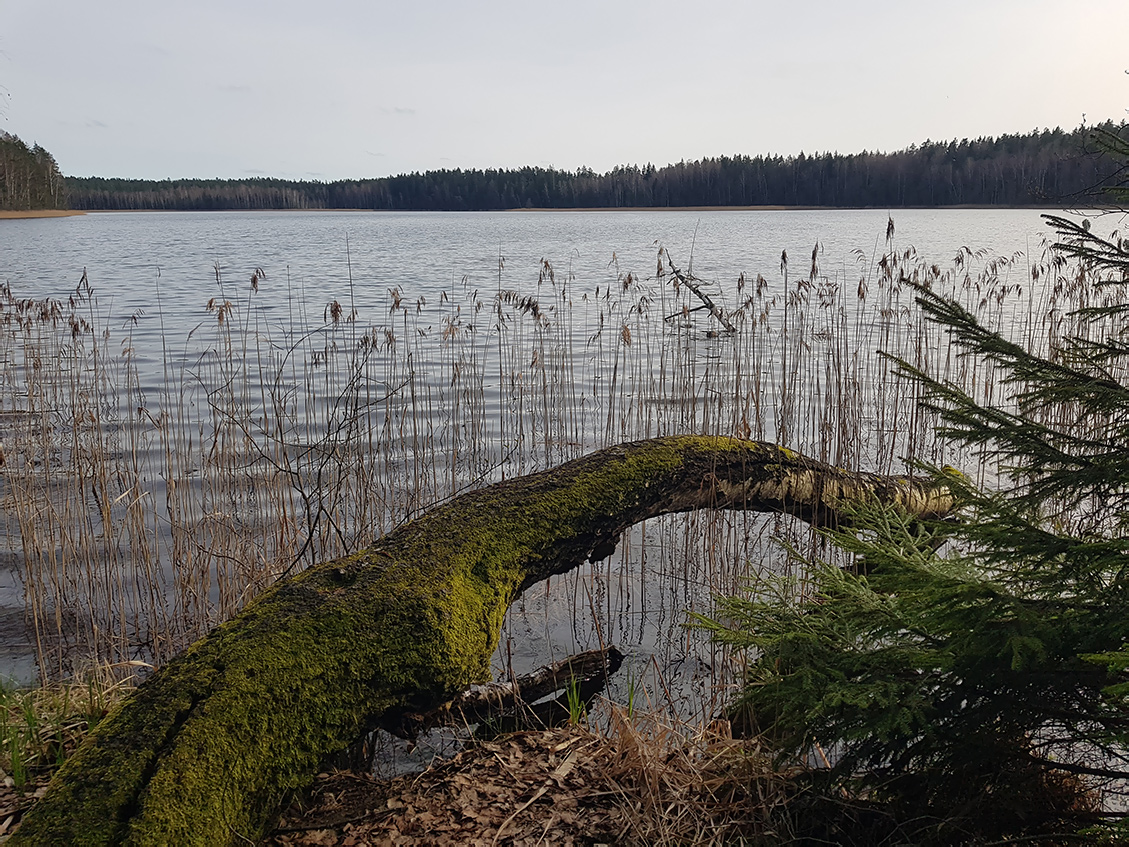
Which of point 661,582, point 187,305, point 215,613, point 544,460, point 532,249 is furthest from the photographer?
point 532,249

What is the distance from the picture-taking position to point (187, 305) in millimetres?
14703

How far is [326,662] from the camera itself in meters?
2.21

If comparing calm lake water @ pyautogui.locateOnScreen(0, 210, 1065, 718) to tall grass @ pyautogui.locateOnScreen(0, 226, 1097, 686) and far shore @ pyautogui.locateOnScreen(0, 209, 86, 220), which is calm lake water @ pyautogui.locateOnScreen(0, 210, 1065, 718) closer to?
tall grass @ pyautogui.locateOnScreen(0, 226, 1097, 686)

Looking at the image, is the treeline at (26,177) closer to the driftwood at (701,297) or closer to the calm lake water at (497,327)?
the calm lake water at (497,327)

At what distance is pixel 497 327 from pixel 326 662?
6.69 meters

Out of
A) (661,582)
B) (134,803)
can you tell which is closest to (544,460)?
(661,582)

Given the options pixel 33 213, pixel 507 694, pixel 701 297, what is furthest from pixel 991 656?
pixel 33 213

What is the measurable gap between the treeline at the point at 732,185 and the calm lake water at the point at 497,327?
2552 centimetres

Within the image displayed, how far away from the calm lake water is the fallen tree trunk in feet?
2.30

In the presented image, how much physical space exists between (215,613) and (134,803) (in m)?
2.61

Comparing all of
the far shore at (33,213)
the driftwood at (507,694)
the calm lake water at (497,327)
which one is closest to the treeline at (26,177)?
the far shore at (33,213)

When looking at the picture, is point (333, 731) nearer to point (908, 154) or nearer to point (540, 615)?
point (540, 615)

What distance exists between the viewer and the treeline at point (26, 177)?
51916 mm

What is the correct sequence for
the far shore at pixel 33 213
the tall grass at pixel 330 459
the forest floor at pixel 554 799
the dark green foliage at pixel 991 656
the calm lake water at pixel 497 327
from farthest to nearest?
the far shore at pixel 33 213 → the calm lake water at pixel 497 327 → the tall grass at pixel 330 459 → the forest floor at pixel 554 799 → the dark green foliage at pixel 991 656
